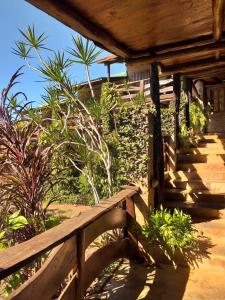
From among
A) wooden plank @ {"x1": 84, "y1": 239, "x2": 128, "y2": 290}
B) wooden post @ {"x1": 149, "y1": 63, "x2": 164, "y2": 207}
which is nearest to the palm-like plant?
wooden post @ {"x1": 149, "y1": 63, "x2": 164, "y2": 207}

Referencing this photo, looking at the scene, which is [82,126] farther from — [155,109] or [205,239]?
[205,239]

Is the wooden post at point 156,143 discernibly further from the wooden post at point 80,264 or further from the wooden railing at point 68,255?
the wooden post at point 80,264

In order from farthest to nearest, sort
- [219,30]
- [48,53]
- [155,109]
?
[48,53] → [155,109] → [219,30]

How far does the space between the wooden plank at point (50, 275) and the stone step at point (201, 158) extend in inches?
172

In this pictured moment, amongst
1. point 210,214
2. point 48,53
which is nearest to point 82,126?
point 48,53

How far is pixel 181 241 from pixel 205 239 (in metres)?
0.55

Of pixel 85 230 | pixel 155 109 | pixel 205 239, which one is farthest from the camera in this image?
pixel 155 109

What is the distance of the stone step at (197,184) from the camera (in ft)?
16.4

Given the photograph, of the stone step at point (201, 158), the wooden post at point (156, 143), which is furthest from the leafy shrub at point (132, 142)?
→ the stone step at point (201, 158)

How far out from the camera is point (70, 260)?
2.35 meters

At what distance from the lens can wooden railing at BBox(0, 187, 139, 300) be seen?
1677mm

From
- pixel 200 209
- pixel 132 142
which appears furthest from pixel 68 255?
pixel 200 209

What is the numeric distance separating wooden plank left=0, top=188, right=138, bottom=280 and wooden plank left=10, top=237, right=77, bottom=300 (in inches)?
4.4

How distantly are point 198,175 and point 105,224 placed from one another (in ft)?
10.0
